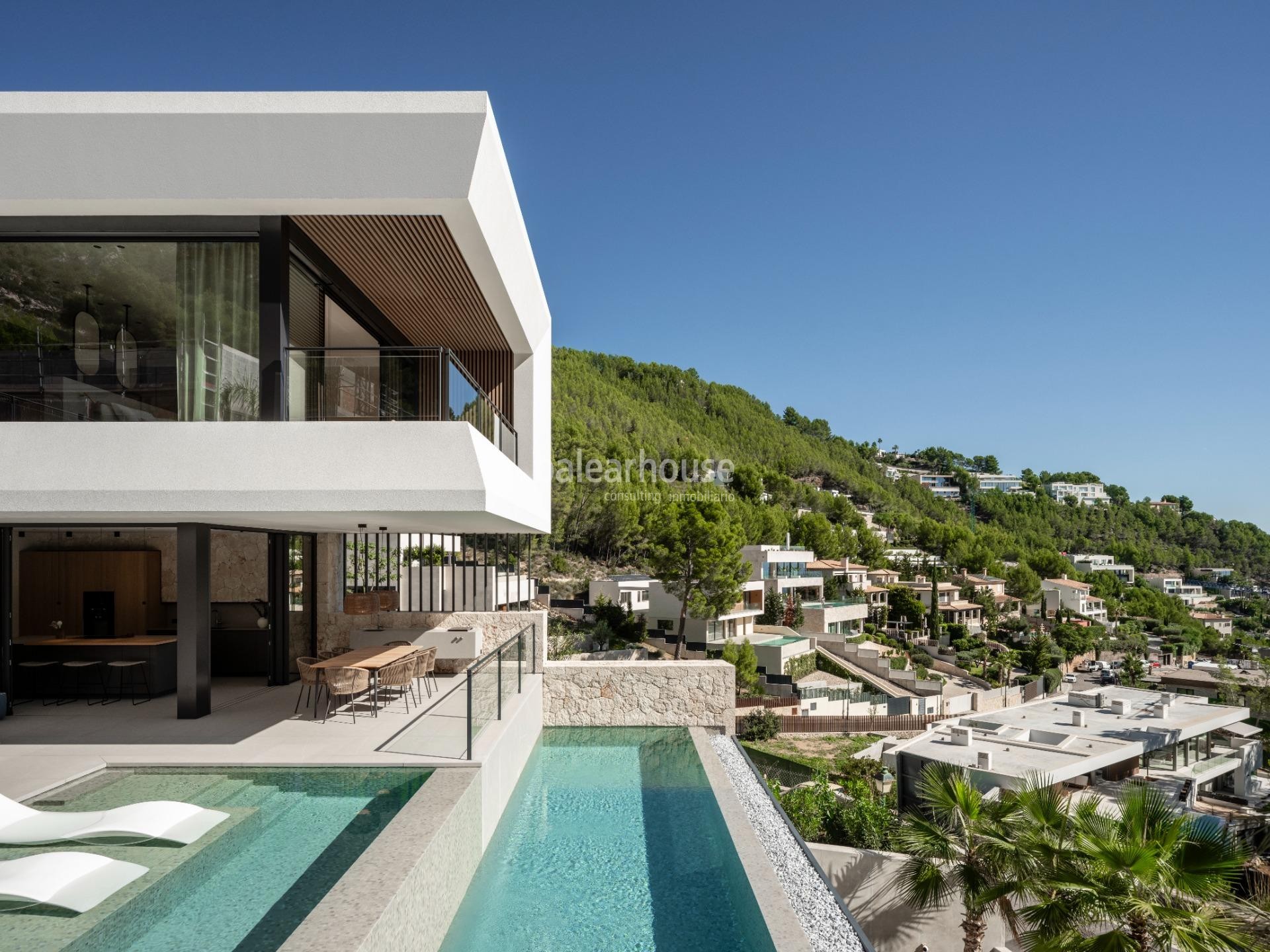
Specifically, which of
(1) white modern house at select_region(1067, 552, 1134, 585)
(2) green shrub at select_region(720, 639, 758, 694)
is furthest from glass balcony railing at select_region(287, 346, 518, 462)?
(1) white modern house at select_region(1067, 552, 1134, 585)

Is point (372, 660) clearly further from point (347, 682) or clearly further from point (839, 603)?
point (839, 603)

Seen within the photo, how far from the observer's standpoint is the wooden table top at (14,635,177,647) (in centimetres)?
1037

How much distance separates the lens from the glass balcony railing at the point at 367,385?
7535 millimetres

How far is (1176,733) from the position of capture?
27.4 meters

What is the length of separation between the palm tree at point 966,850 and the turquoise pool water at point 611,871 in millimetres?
2572

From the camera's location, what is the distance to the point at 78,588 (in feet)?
37.2

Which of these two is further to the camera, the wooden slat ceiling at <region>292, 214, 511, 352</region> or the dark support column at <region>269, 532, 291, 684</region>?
the dark support column at <region>269, 532, 291, 684</region>

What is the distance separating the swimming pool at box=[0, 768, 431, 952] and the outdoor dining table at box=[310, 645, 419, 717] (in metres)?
2.23

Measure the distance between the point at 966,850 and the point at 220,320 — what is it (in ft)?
33.1

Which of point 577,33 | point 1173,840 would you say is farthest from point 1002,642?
point 1173,840

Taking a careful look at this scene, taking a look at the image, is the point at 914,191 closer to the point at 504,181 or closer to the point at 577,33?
the point at 577,33

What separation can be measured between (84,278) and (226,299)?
5.34ft

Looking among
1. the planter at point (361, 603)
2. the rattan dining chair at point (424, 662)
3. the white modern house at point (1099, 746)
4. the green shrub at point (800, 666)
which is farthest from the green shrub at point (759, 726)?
the rattan dining chair at point (424, 662)

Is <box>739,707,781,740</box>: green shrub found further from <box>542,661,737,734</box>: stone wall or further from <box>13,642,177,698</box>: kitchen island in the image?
<box>13,642,177,698</box>: kitchen island
